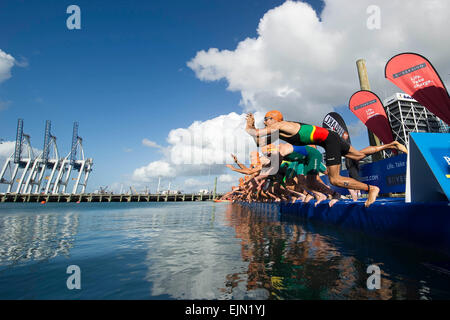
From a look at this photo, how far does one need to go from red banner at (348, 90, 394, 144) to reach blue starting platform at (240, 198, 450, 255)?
7.64 m

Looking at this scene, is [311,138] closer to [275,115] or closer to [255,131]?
[275,115]

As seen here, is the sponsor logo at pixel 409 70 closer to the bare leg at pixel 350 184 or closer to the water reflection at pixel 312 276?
the bare leg at pixel 350 184

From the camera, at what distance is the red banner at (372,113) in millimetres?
11491

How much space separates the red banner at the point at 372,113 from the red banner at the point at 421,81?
1.27 m

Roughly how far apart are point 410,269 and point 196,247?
11.5ft

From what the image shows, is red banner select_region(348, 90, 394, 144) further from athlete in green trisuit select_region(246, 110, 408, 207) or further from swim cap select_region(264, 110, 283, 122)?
swim cap select_region(264, 110, 283, 122)

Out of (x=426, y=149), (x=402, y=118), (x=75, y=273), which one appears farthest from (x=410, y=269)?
(x=402, y=118)

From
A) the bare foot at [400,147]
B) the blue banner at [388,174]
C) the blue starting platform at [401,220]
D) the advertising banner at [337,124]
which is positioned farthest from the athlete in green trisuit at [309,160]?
the advertising banner at [337,124]

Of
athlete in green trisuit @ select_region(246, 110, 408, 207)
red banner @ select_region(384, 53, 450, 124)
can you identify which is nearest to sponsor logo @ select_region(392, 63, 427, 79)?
red banner @ select_region(384, 53, 450, 124)

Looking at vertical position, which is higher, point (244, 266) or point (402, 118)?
point (402, 118)

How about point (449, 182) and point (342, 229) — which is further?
point (342, 229)

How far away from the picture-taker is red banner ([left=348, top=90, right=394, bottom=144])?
37.7ft
